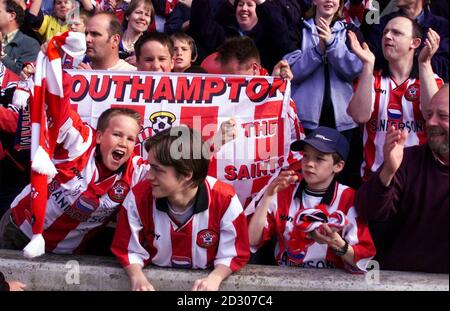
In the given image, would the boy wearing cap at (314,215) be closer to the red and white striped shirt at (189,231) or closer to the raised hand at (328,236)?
the raised hand at (328,236)

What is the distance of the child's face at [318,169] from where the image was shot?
14.0 feet

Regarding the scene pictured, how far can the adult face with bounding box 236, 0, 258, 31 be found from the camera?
235 inches

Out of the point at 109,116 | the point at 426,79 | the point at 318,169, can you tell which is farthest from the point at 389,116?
the point at 109,116

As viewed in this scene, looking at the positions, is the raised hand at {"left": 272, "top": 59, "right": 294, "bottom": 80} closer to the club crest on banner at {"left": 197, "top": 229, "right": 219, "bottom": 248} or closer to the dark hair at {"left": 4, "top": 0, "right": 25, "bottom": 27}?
the club crest on banner at {"left": 197, "top": 229, "right": 219, "bottom": 248}

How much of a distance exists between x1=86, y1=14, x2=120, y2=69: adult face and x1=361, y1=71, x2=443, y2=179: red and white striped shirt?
6.35 ft

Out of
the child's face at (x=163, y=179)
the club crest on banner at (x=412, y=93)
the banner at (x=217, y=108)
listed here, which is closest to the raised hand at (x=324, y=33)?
the banner at (x=217, y=108)

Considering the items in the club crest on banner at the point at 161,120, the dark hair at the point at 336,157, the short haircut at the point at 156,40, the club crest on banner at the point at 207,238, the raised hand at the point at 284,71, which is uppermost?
the short haircut at the point at 156,40

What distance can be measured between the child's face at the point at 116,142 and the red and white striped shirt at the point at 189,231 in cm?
27

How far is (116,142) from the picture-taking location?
433 cm

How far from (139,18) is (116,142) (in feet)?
7.98

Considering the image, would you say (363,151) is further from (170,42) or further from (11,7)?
(11,7)

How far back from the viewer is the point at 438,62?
5.46m

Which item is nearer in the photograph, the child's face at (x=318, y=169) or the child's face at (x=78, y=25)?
the child's face at (x=318, y=169)
